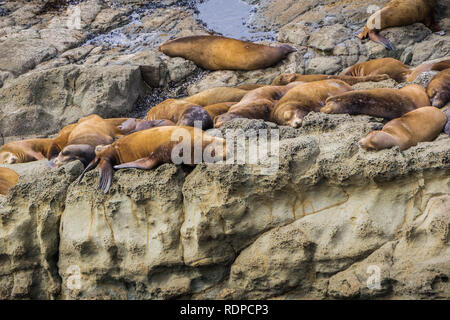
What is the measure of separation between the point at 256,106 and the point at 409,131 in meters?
2.18

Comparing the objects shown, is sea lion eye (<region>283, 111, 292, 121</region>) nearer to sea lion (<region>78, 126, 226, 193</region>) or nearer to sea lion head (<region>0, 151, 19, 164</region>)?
sea lion (<region>78, 126, 226, 193</region>)

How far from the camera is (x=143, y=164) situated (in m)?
4.64

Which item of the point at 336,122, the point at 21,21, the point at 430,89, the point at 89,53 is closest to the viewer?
the point at 336,122

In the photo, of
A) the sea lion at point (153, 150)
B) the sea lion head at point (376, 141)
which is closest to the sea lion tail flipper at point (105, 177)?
the sea lion at point (153, 150)

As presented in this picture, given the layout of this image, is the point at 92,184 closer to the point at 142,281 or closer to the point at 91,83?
the point at 142,281

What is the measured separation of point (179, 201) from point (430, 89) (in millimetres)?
Answer: 2967

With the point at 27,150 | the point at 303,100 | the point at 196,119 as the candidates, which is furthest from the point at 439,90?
the point at 27,150

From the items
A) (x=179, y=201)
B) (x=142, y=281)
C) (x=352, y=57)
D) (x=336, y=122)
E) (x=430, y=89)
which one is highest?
(x=352, y=57)

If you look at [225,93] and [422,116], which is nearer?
[422,116]

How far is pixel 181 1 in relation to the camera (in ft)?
37.7

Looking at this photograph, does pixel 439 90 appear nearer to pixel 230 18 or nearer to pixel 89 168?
pixel 89 168

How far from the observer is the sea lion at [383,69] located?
744 cm

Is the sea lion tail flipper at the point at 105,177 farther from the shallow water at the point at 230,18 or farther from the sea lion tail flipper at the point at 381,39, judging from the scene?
the shallow water at the point at 230,18

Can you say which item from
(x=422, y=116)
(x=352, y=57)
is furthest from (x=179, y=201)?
(x=352, y=57)
